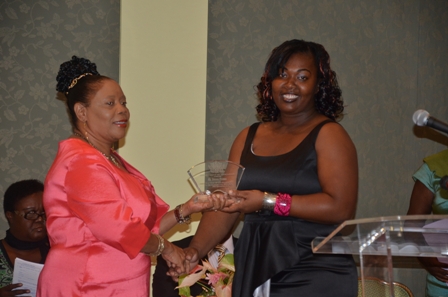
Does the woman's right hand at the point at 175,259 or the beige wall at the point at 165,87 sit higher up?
the beige wall at the point at 165,87

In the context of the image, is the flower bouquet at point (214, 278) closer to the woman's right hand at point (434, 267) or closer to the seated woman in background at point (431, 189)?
the woman's right hand at point (434, 267)

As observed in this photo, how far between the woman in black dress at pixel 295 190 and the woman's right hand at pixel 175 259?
6 cm

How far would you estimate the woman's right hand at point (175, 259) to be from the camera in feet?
8.59

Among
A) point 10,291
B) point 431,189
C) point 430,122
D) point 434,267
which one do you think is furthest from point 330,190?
point 10,291

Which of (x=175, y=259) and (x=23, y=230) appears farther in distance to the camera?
(x=23, y=230)

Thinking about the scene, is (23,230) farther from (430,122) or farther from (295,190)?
(430,122)

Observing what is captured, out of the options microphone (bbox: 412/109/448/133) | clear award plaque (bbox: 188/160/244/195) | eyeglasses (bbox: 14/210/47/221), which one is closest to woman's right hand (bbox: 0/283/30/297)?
eyeglasses (bbox: 14/210/47/221)

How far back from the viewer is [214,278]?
2.63 metres

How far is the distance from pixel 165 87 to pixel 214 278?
170 cm

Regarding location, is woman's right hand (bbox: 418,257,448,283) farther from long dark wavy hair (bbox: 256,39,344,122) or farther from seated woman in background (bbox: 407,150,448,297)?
long dark wavy hair (bbox: 256,39,344,122)

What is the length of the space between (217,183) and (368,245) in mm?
1347

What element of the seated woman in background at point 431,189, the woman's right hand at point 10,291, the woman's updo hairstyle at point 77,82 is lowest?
the woman's right hand at point 10,291

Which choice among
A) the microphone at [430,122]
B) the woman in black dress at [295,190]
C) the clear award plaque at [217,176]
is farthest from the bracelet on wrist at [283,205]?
the microphone at [430,122]

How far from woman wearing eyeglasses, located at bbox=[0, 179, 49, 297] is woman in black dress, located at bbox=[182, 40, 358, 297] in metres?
1.25
